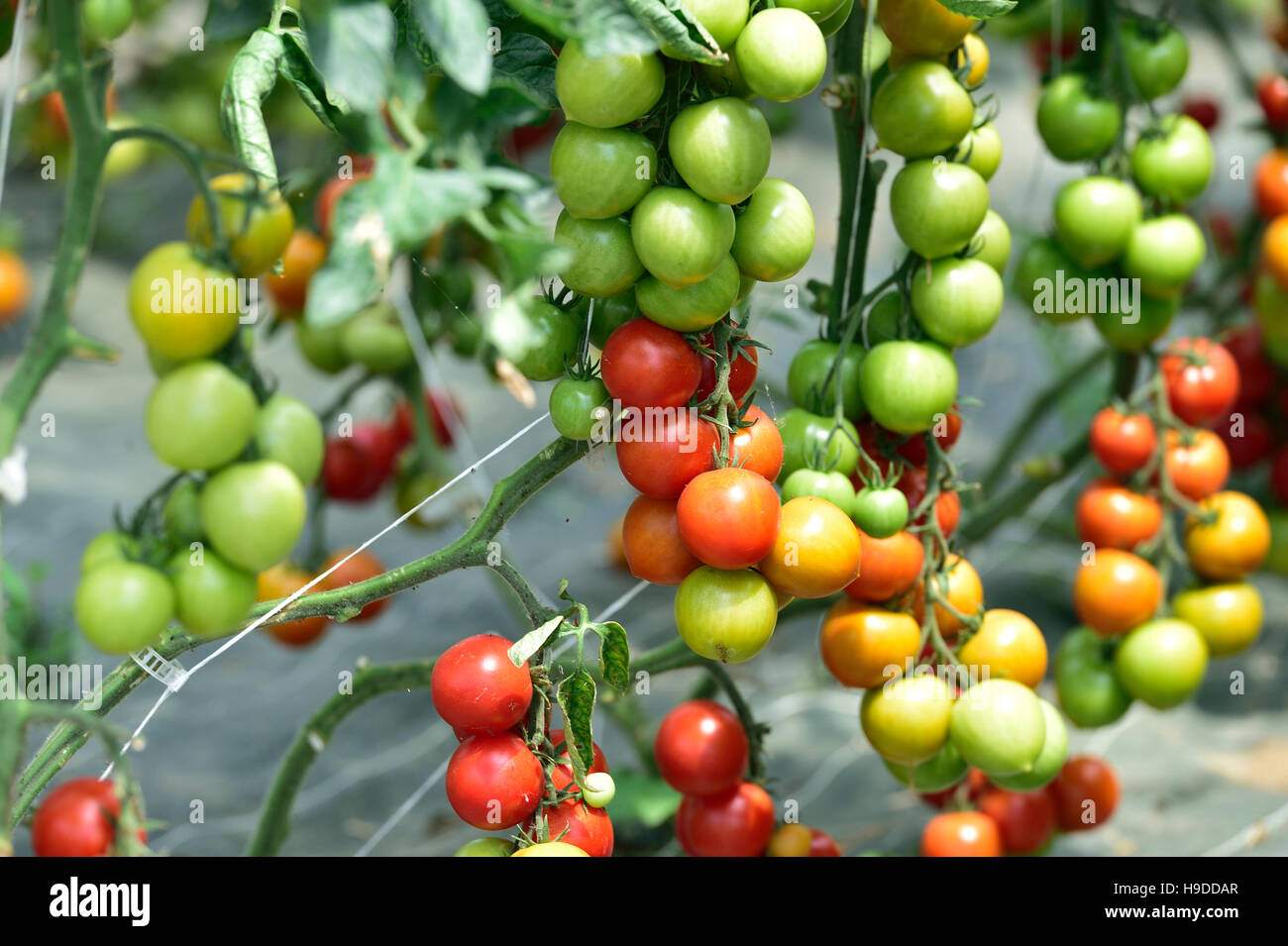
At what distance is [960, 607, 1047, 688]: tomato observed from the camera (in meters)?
0.74

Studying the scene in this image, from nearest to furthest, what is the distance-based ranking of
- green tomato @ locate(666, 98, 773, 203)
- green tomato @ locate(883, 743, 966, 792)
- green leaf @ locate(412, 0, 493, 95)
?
green leaf @ locate(412, 0, 493, 95) < green tomato @ locate(666, 98, 773, 203) < green tomato @ locate(883, 743, 966, 792)

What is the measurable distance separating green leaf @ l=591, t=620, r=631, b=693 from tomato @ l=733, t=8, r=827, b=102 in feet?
0.91

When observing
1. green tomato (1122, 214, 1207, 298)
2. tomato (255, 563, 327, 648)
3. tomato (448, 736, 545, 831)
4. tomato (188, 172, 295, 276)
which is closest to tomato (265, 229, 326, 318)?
tomato (255, 563, 327, 648)

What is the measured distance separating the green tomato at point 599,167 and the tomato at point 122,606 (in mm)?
296

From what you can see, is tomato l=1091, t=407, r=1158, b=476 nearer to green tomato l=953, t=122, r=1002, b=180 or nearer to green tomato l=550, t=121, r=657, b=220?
green tomato l=953, t=122, r=1002, b=180

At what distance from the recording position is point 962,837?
85 centimetres

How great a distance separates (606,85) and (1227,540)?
2.17 ft

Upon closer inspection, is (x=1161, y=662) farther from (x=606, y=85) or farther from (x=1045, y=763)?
(x=606, y=85)

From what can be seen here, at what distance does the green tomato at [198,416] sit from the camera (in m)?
0.59

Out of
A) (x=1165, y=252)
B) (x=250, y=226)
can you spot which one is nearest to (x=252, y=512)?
(x=250, y=226)

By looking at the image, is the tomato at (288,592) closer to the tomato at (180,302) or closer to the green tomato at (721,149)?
the tomato at (180,302)
